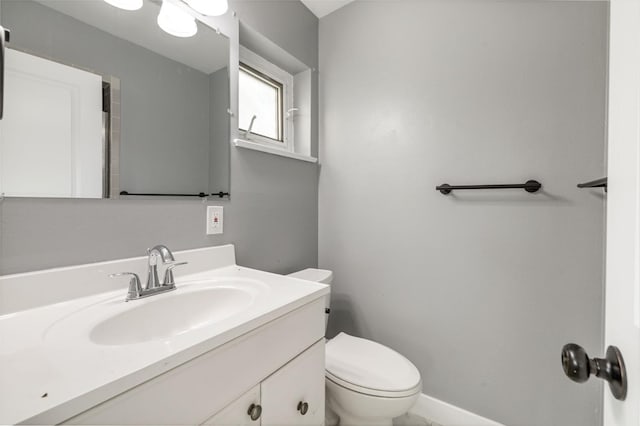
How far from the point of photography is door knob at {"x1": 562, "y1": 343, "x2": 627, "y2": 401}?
343 millimetres

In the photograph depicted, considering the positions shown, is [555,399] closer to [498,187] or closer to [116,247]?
[498,187]

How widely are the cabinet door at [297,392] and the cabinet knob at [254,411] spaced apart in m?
0.02

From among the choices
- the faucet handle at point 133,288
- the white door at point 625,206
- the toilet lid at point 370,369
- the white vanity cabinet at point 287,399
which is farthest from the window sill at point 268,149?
the white door at point 625,206

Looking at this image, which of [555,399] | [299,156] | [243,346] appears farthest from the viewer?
Answer: [299,156]

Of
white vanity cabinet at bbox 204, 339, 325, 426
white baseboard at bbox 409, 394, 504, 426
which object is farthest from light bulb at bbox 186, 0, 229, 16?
white baseboard at bbox 409, 394, 504, 426

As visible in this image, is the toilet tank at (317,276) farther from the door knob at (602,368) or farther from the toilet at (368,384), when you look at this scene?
the door knob at (602,368)

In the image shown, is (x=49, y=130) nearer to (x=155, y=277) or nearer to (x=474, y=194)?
(x=155, y=277)

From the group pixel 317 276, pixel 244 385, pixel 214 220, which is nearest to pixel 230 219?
pixel 214 220

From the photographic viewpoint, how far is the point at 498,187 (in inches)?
44.1

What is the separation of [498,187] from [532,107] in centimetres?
35

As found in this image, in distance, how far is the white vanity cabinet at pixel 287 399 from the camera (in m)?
0.61

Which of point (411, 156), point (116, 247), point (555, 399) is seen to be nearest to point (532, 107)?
point (411, 156)

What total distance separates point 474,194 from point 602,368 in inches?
37.3

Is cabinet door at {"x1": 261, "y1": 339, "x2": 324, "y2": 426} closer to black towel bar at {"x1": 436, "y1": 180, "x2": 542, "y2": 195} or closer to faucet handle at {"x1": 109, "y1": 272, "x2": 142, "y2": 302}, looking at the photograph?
faucet handle at {"x1": 109, "y1": 272, "x2": 142, "y2": 302}
